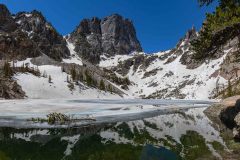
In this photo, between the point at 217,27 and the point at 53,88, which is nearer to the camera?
the point at 217,27

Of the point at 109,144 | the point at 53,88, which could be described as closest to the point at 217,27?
the point at 109,144

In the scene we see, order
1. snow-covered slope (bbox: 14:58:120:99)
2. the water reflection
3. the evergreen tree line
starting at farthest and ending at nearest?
snow-covered slope (bbox: 14:58:120:99) → the evergreen tree line → the water reflection

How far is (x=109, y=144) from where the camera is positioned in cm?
2034

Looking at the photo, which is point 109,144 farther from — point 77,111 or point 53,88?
point 53,88

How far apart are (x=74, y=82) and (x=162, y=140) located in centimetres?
15583

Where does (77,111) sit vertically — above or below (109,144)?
above

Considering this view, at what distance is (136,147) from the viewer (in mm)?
19359

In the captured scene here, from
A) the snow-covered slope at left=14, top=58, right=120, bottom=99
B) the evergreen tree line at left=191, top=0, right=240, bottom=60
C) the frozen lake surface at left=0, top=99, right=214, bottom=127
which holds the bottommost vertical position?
the frozen lake surface at left=0, top=99, right=214, bottom=127

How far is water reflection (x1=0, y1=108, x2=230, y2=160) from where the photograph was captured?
1708cm

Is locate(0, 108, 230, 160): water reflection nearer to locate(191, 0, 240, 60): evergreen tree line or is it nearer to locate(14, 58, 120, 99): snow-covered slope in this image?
locate(191, 0, 240, 60): evergreen tree line

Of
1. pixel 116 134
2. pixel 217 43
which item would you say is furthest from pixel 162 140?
pixel 217 43

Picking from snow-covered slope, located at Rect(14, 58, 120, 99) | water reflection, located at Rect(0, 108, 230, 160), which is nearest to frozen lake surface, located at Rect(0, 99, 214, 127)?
water reflection, located at Rect(0, 108, 230, 160)

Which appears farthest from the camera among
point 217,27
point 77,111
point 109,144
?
point 77,111

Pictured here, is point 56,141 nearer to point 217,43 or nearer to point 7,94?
point 217,43
